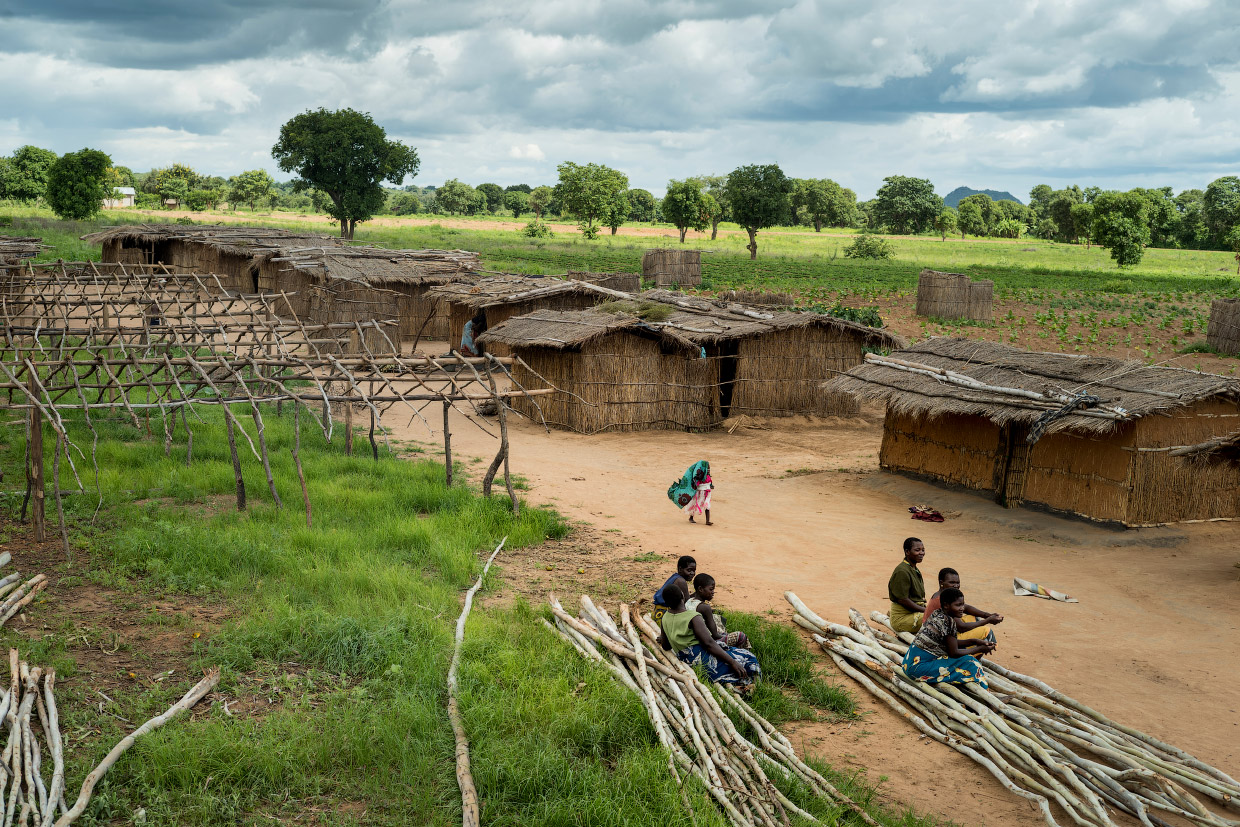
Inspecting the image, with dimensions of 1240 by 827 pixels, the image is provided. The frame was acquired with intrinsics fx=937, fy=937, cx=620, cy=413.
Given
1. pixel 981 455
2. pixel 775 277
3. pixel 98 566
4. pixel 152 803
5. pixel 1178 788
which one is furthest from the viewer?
pixel 775 277

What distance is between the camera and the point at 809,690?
23.4ft

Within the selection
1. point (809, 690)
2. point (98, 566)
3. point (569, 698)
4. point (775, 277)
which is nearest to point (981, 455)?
point (809, 690)

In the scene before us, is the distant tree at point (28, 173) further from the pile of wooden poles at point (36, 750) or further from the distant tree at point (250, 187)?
the pile of wooden poles at point (36, 750)

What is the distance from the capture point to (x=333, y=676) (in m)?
6.91

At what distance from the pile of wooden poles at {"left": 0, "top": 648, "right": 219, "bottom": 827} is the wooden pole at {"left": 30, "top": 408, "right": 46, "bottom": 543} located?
3411 mm

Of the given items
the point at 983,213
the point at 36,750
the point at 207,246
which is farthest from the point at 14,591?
the point at 983,213

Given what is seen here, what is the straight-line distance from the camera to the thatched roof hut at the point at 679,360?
17750mm

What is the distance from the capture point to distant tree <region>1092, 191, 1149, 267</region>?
49719 mm

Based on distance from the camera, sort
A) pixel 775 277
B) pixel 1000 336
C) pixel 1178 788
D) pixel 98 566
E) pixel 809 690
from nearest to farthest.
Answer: pixel 1178 788, pixel 809 690, pixel 98 566, pixel 1000 336, pixel 775 277

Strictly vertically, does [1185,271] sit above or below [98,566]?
above

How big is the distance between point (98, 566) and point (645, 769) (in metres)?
5.95

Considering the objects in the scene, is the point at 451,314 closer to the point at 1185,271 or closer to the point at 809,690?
the point at 809,690

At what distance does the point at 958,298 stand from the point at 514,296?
15781mm

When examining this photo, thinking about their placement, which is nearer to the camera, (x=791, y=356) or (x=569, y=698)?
(x=569, y=698)
